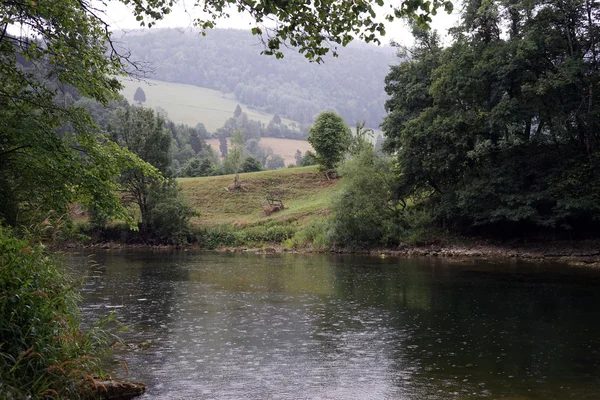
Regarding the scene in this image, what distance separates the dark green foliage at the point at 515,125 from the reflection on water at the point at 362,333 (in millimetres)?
9092

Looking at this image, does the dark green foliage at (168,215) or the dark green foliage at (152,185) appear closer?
the dark green foliage at (168,215)

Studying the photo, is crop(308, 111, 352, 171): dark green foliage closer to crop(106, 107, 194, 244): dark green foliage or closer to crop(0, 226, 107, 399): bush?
crop(106, 107, 194, 244): dark green foliage

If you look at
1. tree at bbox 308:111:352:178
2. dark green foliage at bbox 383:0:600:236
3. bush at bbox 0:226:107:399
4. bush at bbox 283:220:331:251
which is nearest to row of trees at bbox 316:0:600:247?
dark green foliage at bbox 383:0:600:236

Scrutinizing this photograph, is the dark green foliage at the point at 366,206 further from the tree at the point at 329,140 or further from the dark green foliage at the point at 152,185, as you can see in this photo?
the tree at the point at 329,140

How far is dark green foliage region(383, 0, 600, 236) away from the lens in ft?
111

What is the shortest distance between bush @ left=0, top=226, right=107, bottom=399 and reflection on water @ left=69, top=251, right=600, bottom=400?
211cm

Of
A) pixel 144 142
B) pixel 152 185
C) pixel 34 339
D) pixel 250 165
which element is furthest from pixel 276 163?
pixel 34 339

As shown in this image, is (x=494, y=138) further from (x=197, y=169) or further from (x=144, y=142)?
(x=197, y=169)

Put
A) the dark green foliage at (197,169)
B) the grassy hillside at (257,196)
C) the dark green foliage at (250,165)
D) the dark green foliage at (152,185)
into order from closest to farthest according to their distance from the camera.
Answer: the dark green foliage at (152,185) < the grassy hillside at (257,196) < the dark green foliage at (197,169) < the dark green foliage at (250,165)

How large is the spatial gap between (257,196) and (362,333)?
5639 centimetres

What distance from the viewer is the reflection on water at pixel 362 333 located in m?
10.1

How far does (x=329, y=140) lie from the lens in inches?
2874

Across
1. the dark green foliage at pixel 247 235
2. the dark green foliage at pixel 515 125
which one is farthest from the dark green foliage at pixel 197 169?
the dark green foliage at pixel 515 125

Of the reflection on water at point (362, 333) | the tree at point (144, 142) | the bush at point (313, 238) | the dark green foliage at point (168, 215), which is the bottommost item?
the reflection on water at point (362, 333)
